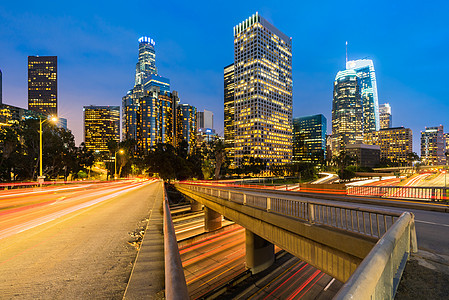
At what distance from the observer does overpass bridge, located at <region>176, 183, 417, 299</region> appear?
1874mm

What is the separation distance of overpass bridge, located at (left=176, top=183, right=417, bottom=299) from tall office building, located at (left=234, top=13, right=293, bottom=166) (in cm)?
15000

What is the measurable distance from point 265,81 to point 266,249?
557 feet

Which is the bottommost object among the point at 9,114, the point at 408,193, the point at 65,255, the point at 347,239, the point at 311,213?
the point at 408,193

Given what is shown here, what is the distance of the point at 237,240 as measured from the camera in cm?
2853

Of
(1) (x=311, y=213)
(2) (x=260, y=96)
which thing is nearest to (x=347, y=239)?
(1) (x=311, y=213)

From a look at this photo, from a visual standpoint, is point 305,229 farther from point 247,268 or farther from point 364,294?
point 247,268

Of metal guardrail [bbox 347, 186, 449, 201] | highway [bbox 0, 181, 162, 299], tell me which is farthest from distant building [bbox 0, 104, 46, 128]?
metal guardrail [bbox 347, 186, 449, 201]

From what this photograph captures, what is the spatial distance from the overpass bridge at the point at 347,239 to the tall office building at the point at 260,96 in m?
150

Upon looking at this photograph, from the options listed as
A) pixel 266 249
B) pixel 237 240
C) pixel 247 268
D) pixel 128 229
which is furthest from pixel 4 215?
pixel 237 240

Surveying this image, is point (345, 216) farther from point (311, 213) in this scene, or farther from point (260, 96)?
point (260, 96)

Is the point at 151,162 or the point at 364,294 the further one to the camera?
the point at 151,162

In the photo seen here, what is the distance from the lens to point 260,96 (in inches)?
6609

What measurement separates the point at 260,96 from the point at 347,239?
16997 cm

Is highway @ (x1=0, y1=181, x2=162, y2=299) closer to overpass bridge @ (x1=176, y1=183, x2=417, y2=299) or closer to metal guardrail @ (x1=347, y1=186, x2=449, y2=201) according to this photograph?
overpass bridge @ (x1=176, y1=183, x2=417, y2=299)
